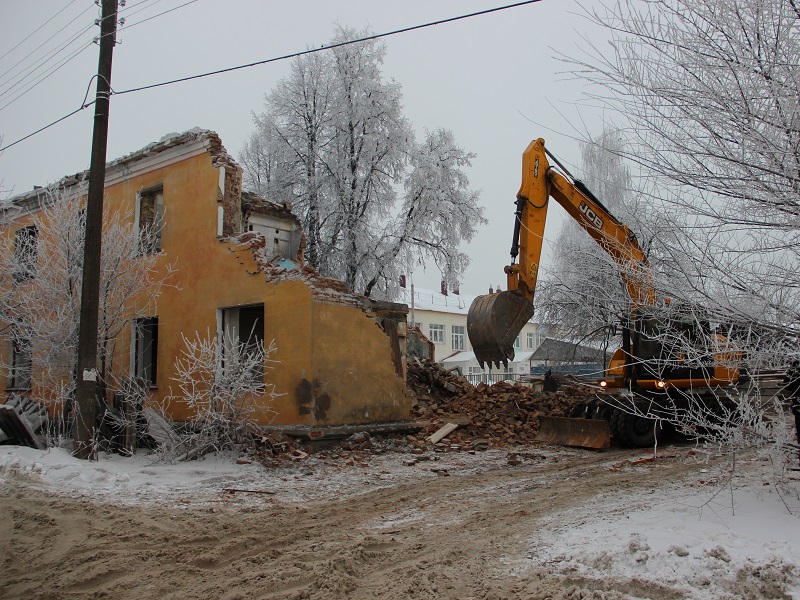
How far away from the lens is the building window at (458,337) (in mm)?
48438

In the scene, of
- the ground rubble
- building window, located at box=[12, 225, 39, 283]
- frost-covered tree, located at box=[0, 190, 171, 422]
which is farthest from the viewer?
building window, located at box=[12, 225, 39, 283]

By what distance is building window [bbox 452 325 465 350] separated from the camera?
4844 centimetres

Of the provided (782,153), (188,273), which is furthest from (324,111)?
(782,153)

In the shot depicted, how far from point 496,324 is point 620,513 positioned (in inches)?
164

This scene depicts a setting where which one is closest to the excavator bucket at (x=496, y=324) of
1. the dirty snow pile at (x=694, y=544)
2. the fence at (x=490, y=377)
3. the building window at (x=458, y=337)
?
the dirty snow pile at (x=694, y=544)

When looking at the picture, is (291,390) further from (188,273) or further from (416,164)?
(416,164)

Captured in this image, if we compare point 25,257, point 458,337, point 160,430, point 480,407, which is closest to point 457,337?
point 458,337

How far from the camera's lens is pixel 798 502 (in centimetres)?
506

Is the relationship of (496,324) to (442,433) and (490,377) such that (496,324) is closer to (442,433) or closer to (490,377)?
(442,433)

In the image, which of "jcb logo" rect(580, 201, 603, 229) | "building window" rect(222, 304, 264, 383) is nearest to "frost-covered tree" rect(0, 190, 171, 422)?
"building window" rect(222, 304, 264, 383)

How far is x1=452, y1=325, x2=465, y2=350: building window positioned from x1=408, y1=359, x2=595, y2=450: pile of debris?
28798 mm

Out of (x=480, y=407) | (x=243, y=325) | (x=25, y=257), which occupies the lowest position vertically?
(x=480, y=407)

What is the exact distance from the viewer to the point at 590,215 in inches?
467

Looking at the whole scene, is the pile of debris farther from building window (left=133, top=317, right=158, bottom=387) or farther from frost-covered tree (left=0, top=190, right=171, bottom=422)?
building window (left=133, top=317, right=158, bottom=387)
